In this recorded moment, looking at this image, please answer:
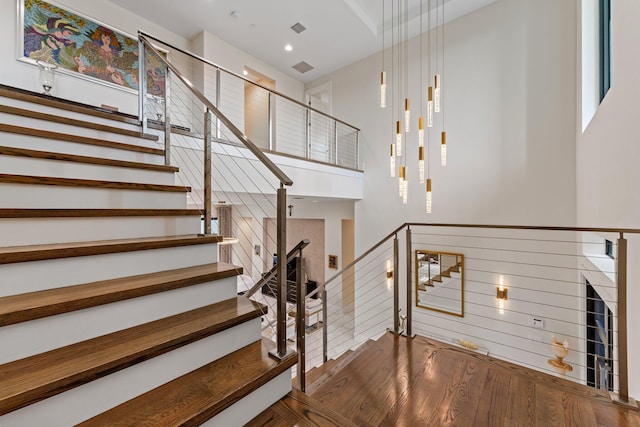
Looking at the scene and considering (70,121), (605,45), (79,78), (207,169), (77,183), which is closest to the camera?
(77,183)

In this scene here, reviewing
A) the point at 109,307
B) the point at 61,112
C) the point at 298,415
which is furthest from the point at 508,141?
the point at 61,112

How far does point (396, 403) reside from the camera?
1755 mm

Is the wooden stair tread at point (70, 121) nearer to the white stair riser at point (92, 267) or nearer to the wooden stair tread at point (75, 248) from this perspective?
the wooden stair tread at point (75, 248)

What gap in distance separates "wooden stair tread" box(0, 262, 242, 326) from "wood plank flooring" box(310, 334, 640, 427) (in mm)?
1186

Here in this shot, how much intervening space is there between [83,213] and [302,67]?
5815 millimetres

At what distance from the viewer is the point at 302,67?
620 cm

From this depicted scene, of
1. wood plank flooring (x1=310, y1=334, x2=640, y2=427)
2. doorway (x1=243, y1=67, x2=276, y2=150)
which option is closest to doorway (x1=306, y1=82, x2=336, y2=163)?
doorway (x1=243, y1=67, x2=276, y2=150)

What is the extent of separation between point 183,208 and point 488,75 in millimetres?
4863

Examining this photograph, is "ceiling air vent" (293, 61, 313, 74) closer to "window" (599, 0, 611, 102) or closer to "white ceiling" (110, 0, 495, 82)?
Answer: "white ceiling" (110, 0, 495, 82)

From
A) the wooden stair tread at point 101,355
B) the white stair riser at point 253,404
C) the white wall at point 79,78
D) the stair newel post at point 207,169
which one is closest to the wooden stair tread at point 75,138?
the stair newel post at point 207,169

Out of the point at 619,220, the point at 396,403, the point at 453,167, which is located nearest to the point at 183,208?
the point at 396,403

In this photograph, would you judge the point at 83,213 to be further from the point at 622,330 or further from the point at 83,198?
the point at 622,330

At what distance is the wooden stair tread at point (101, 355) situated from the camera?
855 mm

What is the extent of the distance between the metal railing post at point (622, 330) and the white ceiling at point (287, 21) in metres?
4.54
